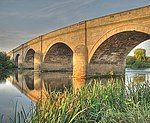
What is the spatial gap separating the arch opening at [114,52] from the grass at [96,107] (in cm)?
1684

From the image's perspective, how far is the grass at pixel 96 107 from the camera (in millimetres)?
5023

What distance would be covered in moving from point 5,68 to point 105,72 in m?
20.3

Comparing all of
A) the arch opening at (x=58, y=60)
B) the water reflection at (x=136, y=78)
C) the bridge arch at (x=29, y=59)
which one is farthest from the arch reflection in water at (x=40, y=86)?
the bridge arch at (x=29, y=59)

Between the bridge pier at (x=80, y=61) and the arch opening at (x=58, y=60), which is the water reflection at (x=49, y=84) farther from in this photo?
the arch opening at (x=58, y=60)

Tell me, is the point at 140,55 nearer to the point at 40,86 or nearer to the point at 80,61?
the point at 80,61

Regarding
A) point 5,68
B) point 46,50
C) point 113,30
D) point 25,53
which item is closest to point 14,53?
point 25,53

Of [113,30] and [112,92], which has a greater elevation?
[113,30]

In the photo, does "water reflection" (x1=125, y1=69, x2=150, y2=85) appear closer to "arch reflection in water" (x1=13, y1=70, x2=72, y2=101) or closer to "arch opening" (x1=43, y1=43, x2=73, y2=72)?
"arch reflection in water" (x1=13, y1=70, x2=72, y2=101)

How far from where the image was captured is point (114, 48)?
1075 inches

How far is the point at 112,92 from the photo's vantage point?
7008mm

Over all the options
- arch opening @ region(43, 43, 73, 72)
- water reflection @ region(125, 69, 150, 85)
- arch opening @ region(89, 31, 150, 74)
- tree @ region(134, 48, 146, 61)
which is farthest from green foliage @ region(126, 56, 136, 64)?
arch opening @ region(89, 31, 150, 74)

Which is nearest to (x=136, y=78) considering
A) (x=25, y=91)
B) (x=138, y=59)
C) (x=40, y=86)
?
(x=25, y=91)

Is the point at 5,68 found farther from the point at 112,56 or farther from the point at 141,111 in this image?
the point at 141,111

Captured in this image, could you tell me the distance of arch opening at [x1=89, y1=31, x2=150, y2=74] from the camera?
2496cm
